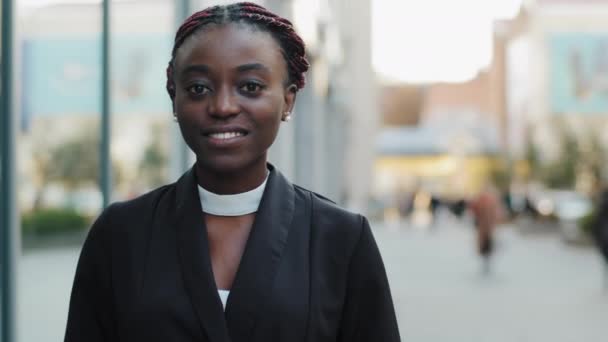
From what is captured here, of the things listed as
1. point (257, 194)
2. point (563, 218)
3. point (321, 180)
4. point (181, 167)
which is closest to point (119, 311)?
point (257, 194)

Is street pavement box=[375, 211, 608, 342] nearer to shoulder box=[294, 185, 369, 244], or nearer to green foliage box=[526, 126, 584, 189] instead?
shoulder box=[294, 185, 369, 244]

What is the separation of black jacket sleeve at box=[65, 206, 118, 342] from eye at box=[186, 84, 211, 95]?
0.32 m

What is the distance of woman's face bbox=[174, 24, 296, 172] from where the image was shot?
5.77 ft

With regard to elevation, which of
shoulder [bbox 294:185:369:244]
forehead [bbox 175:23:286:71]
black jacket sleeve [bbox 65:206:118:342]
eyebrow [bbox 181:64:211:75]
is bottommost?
black jacket sleeve [bbox 65:206:118:342]

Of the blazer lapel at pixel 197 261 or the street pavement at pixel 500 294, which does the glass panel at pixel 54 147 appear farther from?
the street pavement at pixel 500 294

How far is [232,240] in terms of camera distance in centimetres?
185

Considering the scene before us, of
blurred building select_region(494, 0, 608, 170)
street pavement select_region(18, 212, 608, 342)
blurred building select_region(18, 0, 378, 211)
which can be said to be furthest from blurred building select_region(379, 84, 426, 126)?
street pavement select_region(18, 212, 608, 342)

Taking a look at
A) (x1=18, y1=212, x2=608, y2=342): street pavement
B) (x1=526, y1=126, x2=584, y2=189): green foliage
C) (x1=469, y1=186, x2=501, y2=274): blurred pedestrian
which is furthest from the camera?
(x1=526, y1=126, x2=584, y2=189): green foliage

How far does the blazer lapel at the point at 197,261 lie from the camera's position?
173cm

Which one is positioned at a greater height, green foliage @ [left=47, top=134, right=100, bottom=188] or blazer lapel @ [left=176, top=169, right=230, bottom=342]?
blazer lapel @ [left=176, top=169, right=230, bottom=342]

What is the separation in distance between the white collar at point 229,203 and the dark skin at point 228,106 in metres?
0.01

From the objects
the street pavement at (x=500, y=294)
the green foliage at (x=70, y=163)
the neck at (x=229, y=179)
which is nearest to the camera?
the neck at (x=229, y=179)

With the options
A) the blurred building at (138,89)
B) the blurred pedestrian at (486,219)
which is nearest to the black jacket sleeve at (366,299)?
the blurred building at (138,89)

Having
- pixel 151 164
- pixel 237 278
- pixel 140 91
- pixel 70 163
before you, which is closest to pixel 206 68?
pixel 237 278
